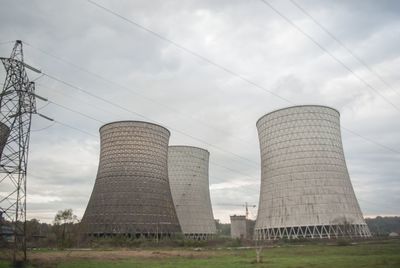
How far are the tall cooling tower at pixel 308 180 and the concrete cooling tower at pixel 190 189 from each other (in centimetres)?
1403

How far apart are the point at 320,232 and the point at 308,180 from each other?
6.67m

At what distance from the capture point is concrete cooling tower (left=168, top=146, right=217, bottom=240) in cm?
5209

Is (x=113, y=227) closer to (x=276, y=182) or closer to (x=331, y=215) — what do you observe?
(x=276, y=182)

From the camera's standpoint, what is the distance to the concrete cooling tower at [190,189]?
Answer: 171 ft

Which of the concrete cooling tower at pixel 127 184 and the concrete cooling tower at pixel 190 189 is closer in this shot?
the concrete cooling tower at pixel 127 184

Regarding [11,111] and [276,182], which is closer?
[11,111]

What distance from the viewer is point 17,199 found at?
662 inches

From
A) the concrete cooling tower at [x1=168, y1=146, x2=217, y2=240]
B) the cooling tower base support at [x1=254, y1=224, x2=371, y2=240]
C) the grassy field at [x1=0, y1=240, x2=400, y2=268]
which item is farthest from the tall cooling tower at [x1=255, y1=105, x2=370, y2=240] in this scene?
the grassy field at [x1=0, y1=240, x2=400, y2=268]

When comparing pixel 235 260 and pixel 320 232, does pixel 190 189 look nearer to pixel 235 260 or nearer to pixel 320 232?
pixel 320 232

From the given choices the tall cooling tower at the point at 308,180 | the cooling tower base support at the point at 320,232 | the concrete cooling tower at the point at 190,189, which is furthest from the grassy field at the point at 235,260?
the concrete cooling tower at the point at 190,189

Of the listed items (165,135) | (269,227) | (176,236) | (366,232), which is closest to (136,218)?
(176,236)

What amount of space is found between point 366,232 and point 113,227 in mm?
28190

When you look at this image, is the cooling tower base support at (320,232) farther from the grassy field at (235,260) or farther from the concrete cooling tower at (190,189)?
the grassy field at (235,260)

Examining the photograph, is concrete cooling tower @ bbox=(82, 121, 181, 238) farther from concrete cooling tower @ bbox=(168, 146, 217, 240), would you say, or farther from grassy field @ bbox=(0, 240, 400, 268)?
grassy field @ bbox=(0, 240, 400, 268)
